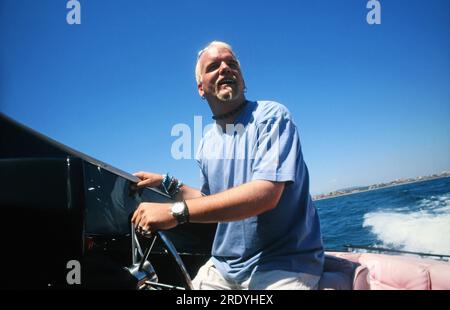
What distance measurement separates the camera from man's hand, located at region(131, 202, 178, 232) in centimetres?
97

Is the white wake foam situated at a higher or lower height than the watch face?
lower

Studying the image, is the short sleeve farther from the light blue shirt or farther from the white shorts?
the white shorts

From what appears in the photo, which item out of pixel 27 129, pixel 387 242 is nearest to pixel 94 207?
pixel 27 129

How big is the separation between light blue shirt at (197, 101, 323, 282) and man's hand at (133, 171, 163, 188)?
13.7 inches

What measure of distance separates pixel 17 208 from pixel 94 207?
3.44ft

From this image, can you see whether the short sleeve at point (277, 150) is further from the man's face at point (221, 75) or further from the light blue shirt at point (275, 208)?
the man's face at point (221, 75)

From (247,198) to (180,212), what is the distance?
239mm

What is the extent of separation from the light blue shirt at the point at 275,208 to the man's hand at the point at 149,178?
0.35 m

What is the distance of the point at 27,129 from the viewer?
5.73ft

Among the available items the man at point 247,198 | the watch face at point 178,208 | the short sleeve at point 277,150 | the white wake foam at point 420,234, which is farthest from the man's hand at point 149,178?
the white wake foam at point 420,234

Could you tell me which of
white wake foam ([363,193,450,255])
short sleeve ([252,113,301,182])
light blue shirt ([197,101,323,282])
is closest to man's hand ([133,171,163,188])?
light blue shirt ([197,101,323,282])

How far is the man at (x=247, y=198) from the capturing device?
101 cm

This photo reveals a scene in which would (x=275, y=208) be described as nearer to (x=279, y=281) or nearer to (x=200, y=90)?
(x=279, y=281)
